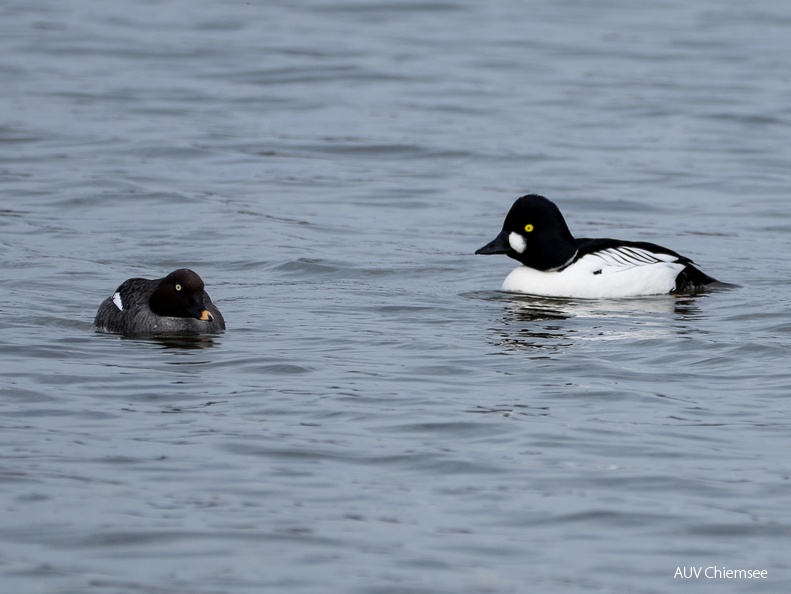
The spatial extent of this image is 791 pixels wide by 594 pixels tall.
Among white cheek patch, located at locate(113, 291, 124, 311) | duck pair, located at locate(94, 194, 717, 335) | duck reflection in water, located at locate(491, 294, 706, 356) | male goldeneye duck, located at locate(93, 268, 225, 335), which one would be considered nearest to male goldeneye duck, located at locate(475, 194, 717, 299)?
duck pair, located at locate(94, 194, 717, 335)

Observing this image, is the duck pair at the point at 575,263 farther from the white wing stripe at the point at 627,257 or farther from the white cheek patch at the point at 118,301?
the white cheek patch at the point at 118,301

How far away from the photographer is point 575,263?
45.3 feet

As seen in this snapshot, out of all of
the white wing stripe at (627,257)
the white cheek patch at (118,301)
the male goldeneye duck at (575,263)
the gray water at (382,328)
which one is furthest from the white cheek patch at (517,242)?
the white cheek patch at (118,301)

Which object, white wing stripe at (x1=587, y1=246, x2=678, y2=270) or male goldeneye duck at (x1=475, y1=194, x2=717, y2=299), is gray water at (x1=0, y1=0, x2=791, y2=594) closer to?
male goldeneye duck at (x1=475, y1=194, x2=717, y2=299)

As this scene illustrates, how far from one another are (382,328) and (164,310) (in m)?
1.65

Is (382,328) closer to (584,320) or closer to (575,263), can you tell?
(584,320)

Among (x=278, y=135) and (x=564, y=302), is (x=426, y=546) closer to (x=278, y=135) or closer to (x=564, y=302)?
(x=564, y=302)

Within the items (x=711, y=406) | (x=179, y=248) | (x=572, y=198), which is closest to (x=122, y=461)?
(x=711, y=406)

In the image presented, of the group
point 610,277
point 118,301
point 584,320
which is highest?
point 118,301

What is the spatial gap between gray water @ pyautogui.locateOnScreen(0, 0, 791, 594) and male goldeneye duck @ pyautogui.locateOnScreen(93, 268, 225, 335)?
0.19m

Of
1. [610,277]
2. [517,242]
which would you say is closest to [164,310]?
[517,242]

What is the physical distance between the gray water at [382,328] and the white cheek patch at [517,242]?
42 cm

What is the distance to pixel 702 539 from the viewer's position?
7.15m

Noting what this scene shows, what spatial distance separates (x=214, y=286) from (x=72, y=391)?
13.6 ft
